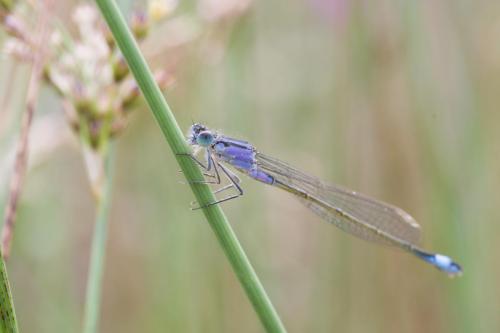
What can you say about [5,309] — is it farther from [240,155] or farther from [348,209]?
[348,209]

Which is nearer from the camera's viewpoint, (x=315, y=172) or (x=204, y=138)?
(x=204, y=138)

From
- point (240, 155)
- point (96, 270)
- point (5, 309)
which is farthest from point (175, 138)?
A: point (240, 155)

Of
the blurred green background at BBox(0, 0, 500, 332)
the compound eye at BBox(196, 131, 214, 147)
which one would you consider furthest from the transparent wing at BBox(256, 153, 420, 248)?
the blurred green background at BBox(0, 0, 500, 332)

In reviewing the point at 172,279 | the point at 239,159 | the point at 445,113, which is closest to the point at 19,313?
the point at 172,279

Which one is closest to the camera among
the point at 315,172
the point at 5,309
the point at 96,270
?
the point at 5,309

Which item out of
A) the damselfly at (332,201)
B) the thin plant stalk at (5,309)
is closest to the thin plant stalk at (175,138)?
the thin plant stalk at (5,309)

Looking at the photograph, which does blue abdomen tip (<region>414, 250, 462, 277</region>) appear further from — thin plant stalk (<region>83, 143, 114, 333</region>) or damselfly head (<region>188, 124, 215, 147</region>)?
thin plant stalk (<region>83, 143, 114, 333</region>)

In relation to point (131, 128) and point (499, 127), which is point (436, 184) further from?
point (131, 128)
